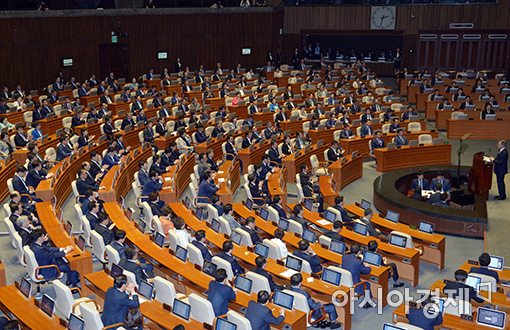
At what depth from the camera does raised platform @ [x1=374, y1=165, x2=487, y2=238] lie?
15336mm

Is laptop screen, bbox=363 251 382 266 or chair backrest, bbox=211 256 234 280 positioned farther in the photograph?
laptop screen, bbox=363 251 382 266

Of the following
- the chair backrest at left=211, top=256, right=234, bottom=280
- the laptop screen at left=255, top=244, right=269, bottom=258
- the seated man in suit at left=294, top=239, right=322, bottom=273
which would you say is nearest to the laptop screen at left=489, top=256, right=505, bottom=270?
the seated man in suit at left=294, top=239, right=322, bottom=273

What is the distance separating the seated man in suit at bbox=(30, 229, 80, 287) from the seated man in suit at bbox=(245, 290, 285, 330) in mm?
3930

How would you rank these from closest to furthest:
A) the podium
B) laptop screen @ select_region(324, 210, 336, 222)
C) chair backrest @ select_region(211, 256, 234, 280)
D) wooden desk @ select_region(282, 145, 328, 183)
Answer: chair backrest @ select_region(211, 256, 234, 280), laptop screen @ select_region(324, 210, 336, 222), the podium, wooden desk @ select_region(282, 145, 328, 183)

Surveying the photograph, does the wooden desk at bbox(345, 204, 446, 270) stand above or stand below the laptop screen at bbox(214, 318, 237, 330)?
below

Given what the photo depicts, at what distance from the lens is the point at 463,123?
24750mm

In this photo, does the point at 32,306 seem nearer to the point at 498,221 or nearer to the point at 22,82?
the point at 498,221

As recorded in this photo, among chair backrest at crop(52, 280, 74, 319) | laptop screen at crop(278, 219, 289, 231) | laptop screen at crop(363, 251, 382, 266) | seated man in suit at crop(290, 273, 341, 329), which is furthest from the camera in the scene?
laptop screen at crop(278, 219, 289, 231)

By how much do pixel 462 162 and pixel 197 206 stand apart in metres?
10.7

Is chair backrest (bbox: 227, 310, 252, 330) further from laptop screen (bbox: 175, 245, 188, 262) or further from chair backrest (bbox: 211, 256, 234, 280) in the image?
laptop screen (bbox: 175, 245, 188, 262)

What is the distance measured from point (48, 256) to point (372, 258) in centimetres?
572

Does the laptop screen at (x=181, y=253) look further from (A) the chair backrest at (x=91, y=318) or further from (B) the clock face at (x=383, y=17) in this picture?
(B) the clock face at (x=383, y=17)

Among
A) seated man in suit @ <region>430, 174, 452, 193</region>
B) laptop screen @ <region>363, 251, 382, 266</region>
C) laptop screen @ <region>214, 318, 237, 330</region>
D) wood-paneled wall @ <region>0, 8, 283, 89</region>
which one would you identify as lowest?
seated man in suit @ <region>430, 174, 452, 193</region>

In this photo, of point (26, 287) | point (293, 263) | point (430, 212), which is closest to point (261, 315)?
point (293, 263)
